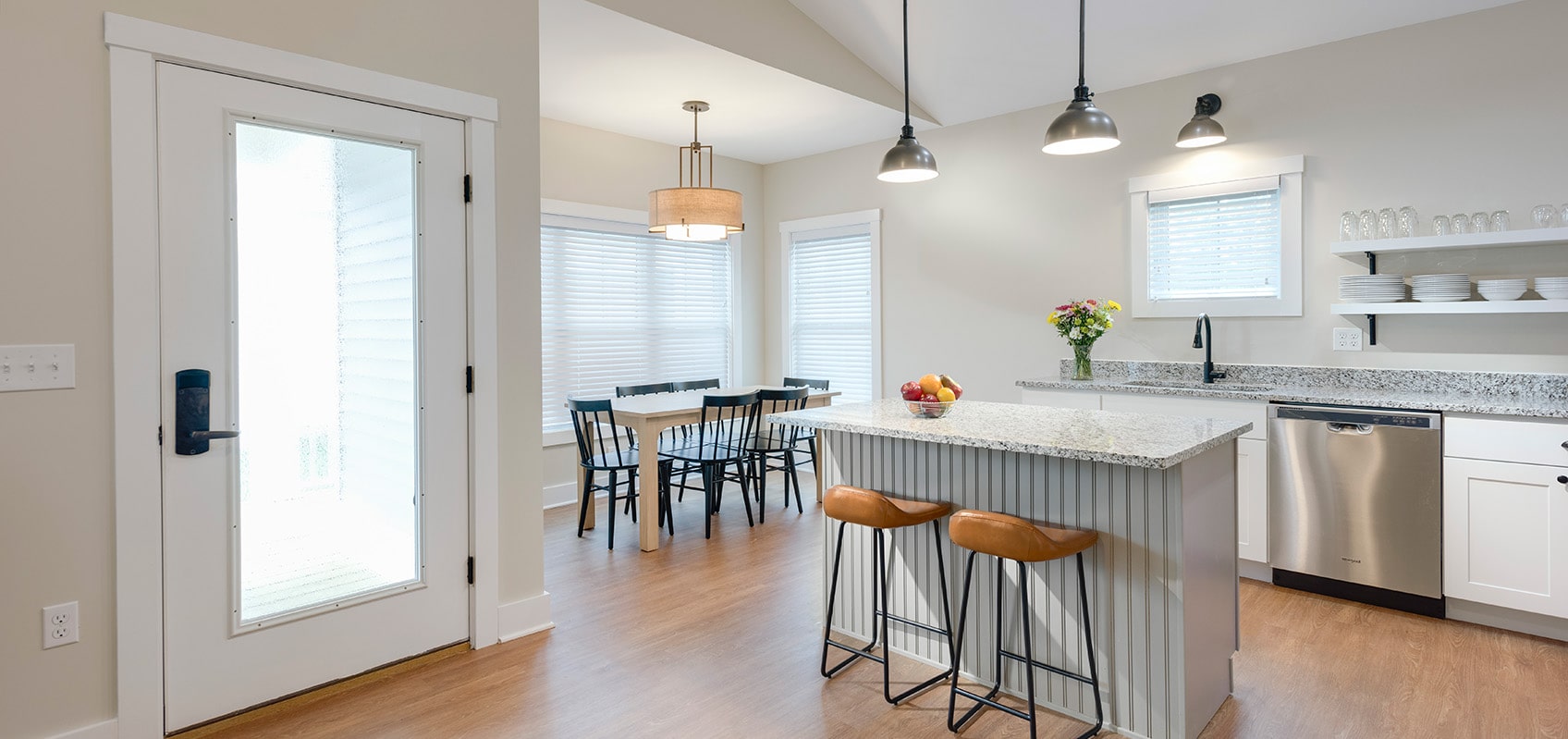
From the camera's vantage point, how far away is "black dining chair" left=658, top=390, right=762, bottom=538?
450cm

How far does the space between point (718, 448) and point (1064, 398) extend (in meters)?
1.97

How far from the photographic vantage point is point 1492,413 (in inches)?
120

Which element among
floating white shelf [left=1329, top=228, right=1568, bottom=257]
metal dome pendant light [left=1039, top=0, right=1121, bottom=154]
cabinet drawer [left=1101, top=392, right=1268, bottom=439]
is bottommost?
cabinet drawer [left=1101, top=392, right=1268, bottom=439]

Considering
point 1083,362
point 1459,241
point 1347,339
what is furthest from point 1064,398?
point 1459,241

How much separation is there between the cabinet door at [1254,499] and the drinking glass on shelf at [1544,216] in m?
1.37

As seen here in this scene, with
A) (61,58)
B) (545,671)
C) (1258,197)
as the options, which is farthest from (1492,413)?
(61,58)

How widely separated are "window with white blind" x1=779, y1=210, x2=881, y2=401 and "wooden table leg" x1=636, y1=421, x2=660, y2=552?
2151 millimetres

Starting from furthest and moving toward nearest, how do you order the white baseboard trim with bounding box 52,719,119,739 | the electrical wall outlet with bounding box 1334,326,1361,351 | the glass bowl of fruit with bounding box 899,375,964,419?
the electrical wall outlet with bounding box 1334,326,1361,351, the glass bowl of fruit with bounding box 899,375,964,419, the white baseboard trim with bounding box 52,719,119,739

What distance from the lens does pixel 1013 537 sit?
7.16 feet

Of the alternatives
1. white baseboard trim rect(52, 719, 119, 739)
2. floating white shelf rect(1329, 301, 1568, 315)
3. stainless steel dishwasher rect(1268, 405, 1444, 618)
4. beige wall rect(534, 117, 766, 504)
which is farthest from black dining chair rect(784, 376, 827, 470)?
white baseboard trim rect(52, 719, 119, 739)

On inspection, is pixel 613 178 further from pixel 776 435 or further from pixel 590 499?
pixel 590 499

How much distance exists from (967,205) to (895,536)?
3063mm

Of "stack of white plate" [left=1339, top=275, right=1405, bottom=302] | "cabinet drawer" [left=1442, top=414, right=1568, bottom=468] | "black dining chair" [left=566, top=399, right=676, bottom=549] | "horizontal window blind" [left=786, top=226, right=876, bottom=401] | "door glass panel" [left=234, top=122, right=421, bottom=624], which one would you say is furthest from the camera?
"horizontal window blind" [left=786, top=226, right=876, bottom=401]

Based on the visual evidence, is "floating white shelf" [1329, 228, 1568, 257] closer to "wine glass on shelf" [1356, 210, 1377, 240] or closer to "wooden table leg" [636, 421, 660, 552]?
"wine glass on shelf" [1356, 210, 1377, 240]
